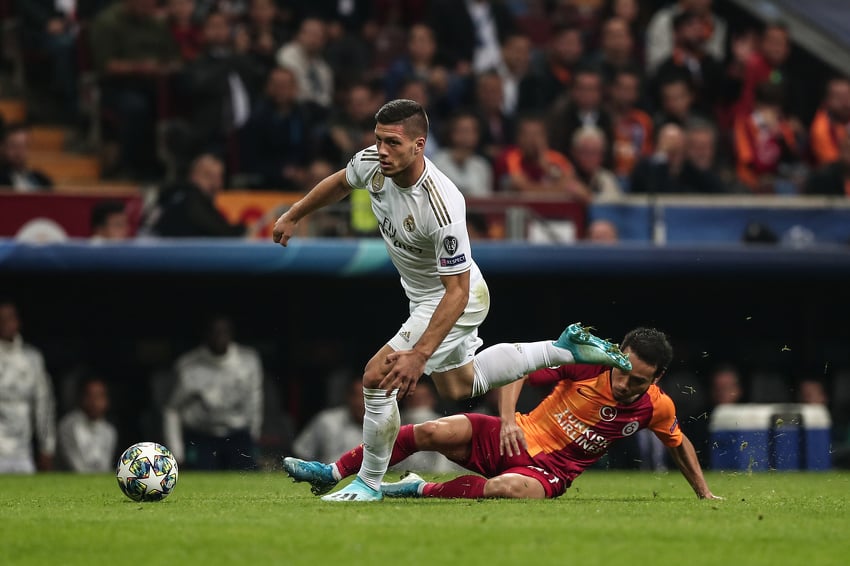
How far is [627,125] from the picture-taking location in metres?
16.2

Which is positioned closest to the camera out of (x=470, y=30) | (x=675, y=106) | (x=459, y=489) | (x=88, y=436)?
(x=459, y=489)

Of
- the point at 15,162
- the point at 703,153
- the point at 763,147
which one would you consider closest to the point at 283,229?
the point at 15,162

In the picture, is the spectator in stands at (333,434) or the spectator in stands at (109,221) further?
the spectator in stands at (333,434)

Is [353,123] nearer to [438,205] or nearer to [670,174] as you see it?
[670,174]

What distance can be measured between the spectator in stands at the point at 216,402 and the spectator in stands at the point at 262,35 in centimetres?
293

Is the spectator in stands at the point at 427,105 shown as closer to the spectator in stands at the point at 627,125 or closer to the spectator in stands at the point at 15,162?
the spectator in stands at the point at 627,125

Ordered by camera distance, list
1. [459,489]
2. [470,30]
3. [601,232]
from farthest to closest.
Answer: [470,30]
[601,232]
[459,489]

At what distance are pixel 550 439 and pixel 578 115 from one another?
7.44m

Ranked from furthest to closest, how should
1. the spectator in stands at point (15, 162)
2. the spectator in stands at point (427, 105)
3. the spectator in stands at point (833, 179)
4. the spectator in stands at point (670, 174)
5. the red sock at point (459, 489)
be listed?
the spectator in stands at point (833, 179) < the spectator in stands at point (427, 105) < the spectator in stands at point (670, 174) < the spectator in stands at point (15, 162) < the red sock at point (459, 489)

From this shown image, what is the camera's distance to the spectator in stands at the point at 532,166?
14656mm

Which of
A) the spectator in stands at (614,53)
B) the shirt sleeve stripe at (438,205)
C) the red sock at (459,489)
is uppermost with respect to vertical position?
the spectator in stands at (614,53)

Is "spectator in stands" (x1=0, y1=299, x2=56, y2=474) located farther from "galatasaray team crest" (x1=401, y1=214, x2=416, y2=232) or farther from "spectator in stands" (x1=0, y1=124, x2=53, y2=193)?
"galatasaray team crest" (x1=401, y1=214, x2=416, y2=232)

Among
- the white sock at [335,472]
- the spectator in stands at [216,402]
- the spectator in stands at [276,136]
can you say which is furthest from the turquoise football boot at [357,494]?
the spectator in stands at [276,136]

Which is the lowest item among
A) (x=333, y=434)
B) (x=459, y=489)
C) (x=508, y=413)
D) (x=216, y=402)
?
(x=333, y=434)
